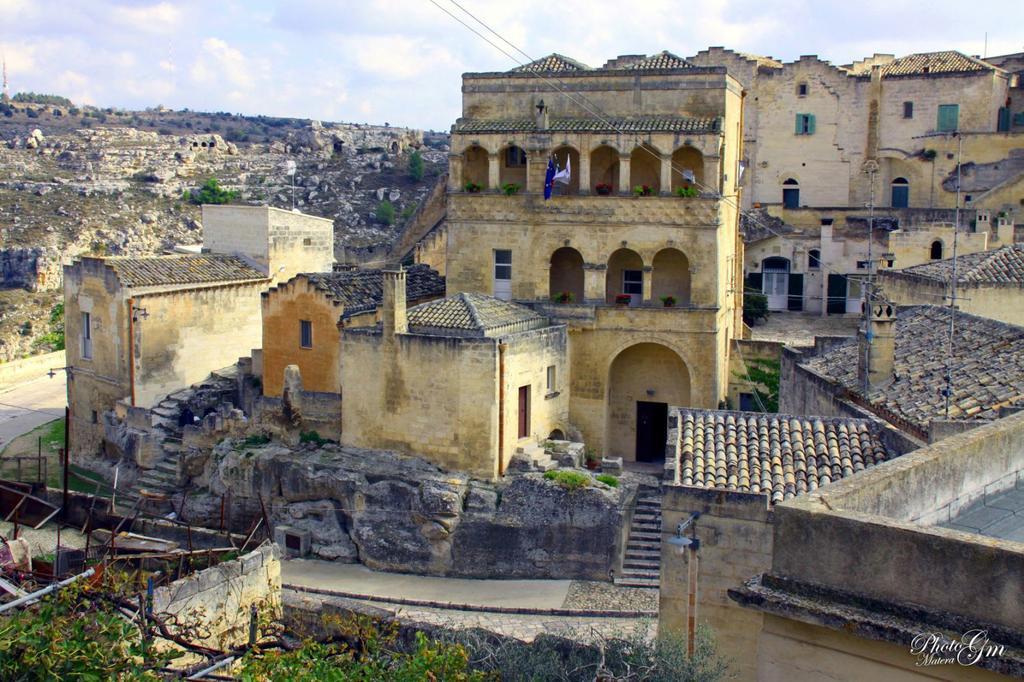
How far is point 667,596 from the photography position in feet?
51.7

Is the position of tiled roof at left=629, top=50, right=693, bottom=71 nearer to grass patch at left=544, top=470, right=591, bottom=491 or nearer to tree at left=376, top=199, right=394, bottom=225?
grass patch at left=544, top=470, right=591, bottom=491

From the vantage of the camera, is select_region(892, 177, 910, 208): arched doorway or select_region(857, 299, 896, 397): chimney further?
select_region(892, 177, 910, 208): arched doorway

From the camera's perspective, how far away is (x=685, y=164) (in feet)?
104

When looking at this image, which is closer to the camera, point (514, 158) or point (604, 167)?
point (604, 167)

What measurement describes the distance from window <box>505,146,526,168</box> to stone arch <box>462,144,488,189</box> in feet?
2.24

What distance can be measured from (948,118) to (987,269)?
81.7 feet

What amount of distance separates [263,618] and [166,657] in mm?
5441

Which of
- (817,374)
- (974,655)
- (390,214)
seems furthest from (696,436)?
(390,214)

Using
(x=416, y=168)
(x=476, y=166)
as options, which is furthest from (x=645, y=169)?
(x=416, y=168)

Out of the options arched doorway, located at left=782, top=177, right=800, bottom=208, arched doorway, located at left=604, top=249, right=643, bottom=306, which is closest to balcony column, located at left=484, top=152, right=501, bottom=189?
arched doorway, located at left=604, top=249, right=643, bottom=306

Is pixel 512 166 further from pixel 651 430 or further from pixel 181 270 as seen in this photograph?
pixel 181 270

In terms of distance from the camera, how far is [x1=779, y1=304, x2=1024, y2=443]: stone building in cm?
1778

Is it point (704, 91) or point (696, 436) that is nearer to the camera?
point (696, 436)

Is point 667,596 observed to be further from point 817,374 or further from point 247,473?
point 247,473
